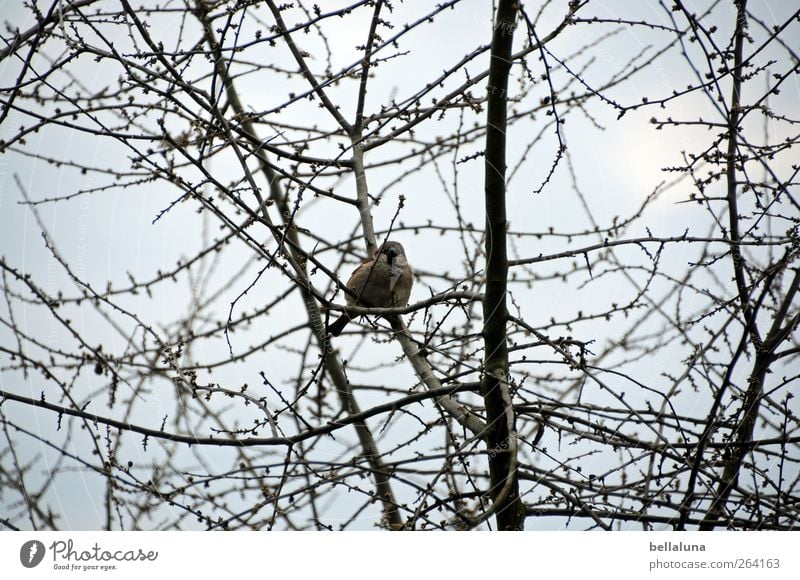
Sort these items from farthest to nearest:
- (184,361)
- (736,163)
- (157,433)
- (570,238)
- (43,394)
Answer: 1. (184,361)
2. (570,238)
3. (736,163)
4. (43,394)
5. (157,433)

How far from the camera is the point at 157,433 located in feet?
8.96

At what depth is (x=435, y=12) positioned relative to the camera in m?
2.88

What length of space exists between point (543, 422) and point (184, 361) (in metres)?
2.10

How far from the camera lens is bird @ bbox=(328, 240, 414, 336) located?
431 centimetres

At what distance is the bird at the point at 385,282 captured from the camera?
4.31m

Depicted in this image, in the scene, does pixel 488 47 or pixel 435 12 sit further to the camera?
pixel 488 47

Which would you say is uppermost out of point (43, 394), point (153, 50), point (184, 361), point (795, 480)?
point (153, 50)

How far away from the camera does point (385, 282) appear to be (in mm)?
4375

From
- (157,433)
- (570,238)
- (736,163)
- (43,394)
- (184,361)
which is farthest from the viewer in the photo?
(184,361)

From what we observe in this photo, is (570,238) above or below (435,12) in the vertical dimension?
below

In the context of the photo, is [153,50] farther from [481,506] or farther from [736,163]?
[736,163]

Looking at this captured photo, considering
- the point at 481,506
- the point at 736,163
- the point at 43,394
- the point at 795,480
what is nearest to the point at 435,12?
the point at 736,163
